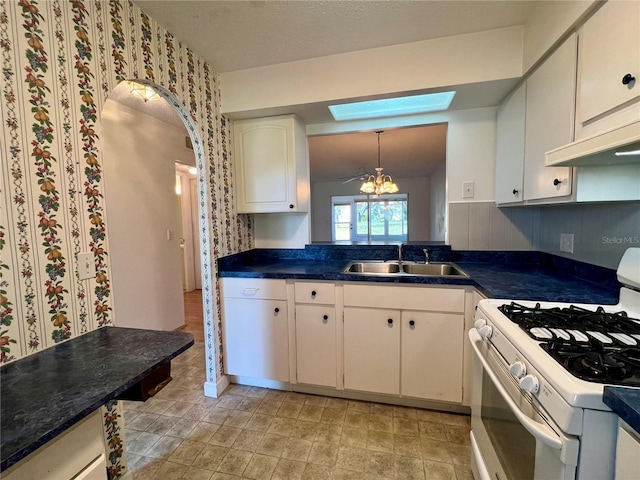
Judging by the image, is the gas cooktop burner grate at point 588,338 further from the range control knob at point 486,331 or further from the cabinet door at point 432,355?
the cabinet door at point 432,355

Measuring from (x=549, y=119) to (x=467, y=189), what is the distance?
80 centimetres

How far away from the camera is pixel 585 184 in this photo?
1.22 meters

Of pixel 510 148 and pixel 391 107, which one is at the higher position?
pixel 391 107

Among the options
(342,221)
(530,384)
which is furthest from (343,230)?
(530,384)

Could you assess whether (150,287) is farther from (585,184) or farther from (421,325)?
(585,184)

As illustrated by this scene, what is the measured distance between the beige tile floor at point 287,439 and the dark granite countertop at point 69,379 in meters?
Result: 0.86

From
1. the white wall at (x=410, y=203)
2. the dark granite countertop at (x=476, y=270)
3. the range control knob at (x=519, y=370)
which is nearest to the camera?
the range control knob at (x=519, y=370)

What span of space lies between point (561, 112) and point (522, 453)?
1440mm

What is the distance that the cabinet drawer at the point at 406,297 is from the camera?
66.8 inches

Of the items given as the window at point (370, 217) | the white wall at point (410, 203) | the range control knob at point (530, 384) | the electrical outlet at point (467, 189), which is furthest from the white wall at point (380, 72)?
the window at point (370, 217)

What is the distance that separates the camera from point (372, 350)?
A: 6.09 ft

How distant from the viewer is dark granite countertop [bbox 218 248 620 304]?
1383mm

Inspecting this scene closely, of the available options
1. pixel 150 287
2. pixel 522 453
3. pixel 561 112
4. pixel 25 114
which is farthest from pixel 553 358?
pixel 150 287

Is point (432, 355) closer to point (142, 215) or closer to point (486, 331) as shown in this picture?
point (486, 331)
